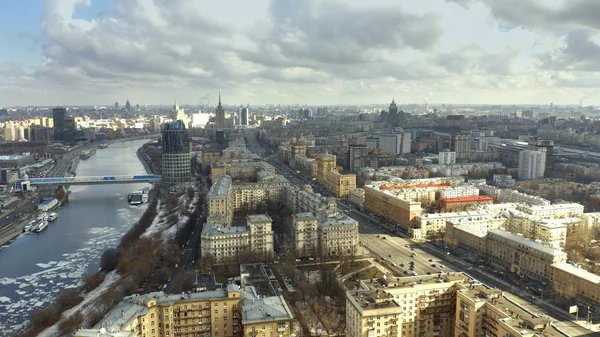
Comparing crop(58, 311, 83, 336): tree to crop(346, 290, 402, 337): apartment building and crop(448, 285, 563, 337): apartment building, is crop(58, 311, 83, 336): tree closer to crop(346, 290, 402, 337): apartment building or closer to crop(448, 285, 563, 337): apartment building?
crop(346, 290, 402, 337): apartment building

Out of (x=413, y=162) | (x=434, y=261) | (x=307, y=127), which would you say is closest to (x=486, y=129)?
(x=307, y=127)

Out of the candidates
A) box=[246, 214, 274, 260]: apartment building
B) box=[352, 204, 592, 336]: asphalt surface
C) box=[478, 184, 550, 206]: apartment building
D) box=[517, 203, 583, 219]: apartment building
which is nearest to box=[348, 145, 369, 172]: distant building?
box=[478, 184, 550, 206]: apartment building

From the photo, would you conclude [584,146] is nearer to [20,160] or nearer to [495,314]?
[495,314]

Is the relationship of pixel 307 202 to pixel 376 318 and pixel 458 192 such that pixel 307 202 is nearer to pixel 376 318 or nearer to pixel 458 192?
pixel 458 192

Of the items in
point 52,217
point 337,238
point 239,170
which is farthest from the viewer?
point 239,170

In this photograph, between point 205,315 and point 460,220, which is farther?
point 460,220

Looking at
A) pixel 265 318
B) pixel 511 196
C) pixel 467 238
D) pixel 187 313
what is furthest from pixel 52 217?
pixel 511 196

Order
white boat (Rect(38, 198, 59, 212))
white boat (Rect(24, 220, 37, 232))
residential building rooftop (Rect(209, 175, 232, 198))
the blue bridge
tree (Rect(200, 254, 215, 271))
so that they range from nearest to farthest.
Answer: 1. tree (Rect(200, 254, 215, 271))
2. residential building rooftop (Rect(209, 175, 232, 198))
3. white boat (Rect(24, 220, 37, 232))
4. white boat (Rect(38, 198, 59, 212))
5. the blue bridge
